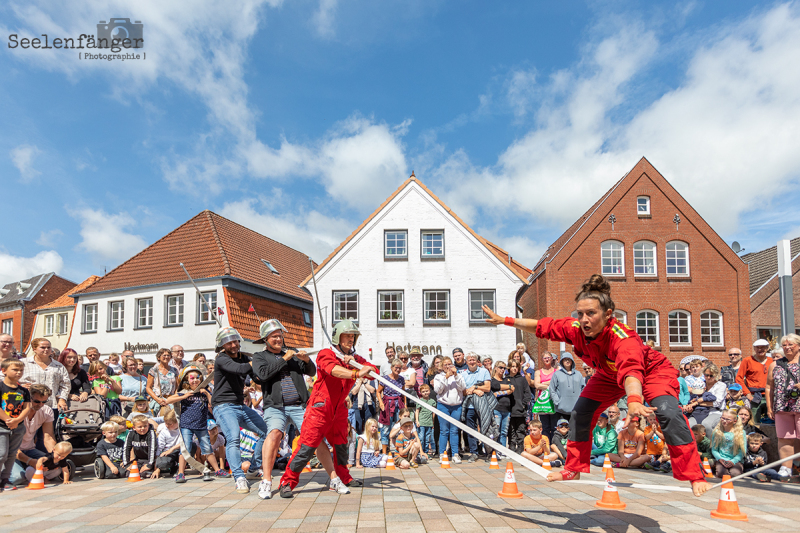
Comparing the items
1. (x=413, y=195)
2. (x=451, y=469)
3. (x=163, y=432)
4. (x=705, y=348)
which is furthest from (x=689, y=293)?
(x=163, y=432)

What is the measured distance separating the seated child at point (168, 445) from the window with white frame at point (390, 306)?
616 inches

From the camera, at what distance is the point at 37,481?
7668mm

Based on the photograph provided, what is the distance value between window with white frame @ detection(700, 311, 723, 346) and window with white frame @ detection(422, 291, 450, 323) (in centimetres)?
1139

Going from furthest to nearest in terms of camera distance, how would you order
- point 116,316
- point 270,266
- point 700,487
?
point 270,266
point 116,316
point 700,487

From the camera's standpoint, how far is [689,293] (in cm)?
2533

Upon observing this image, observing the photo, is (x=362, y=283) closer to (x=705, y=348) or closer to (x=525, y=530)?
(x=705, y=348)

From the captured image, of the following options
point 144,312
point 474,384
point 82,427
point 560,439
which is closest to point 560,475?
point 560,439

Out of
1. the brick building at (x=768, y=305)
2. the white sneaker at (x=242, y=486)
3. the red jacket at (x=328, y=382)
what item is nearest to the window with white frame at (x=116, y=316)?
the white sneaker at (x=242, y=486)

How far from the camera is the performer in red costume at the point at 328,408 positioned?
658 cm

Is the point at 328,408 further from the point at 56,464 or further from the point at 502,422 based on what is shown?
the point at 502,422

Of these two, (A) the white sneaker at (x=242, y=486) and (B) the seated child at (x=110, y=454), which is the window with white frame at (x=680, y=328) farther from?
(B) the seated child at (x=110, y=454)

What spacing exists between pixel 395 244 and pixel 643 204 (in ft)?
38.1

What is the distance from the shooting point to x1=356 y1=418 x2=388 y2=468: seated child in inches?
374

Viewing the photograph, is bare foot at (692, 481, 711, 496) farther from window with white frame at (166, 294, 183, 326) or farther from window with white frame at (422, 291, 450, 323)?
window with white frame at (166, 294, 183, 326)
